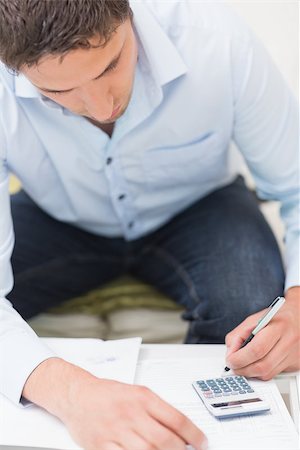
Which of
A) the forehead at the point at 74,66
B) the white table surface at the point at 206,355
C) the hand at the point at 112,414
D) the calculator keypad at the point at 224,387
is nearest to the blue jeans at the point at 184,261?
the white table surface at the point at 206,355

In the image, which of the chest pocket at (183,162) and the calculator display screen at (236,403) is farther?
the chest pocket at (183,162)

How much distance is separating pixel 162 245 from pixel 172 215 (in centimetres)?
6

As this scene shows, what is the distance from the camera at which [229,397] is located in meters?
0.83

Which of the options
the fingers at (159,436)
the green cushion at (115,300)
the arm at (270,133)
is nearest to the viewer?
the fingers at (159,436)

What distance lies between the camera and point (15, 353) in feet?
2.98

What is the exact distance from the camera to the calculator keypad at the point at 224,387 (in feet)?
2.77

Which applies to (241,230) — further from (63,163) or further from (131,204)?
(63,163)

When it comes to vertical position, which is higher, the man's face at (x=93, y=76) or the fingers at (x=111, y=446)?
the man's face at (x=93, y=76)

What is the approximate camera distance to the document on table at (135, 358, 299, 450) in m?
0.78

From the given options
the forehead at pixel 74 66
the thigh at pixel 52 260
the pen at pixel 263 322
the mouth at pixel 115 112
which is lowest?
the thigh at pixel 52 260

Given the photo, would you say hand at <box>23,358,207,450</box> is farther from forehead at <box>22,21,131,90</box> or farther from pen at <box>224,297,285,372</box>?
forehead at <box>22,21,131,90</box>

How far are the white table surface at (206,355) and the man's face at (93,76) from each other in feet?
1.08

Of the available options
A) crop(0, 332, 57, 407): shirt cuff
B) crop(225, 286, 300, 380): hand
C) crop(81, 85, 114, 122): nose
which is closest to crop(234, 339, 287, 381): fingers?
crop(225, 286, 300, 380): hand

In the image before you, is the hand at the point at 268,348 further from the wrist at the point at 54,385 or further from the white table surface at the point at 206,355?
the wrist at the point at 54,385
